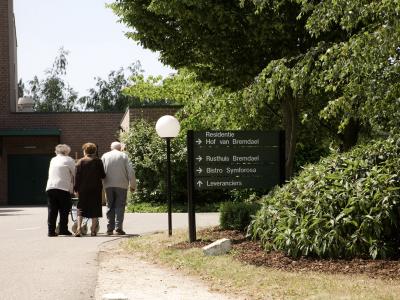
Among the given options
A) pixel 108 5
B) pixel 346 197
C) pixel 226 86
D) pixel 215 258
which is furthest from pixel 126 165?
pixel 346 197

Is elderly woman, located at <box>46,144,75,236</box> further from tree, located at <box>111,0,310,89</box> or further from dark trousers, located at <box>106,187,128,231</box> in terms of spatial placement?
tree, located at <box>111,0,310,89</box>

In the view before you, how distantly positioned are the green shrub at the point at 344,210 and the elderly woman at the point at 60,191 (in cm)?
482

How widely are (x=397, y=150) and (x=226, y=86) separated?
5.39 metres

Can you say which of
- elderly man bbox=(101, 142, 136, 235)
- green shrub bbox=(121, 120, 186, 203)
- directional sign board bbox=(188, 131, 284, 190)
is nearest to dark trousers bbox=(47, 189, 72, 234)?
elderly man bbox=(101, 142, 136, 235)

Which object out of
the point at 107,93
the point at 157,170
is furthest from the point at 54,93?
the point at 157,170

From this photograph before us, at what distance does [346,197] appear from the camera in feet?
29.9

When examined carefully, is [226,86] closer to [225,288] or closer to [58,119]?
[225,288]

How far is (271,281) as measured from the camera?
25.1ft

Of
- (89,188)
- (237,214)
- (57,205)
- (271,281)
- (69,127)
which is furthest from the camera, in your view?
(69,127)

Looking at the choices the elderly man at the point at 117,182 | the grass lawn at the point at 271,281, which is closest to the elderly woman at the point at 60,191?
the elderly man at the point at 117,182

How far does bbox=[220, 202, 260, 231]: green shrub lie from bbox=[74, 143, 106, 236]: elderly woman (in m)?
2.60

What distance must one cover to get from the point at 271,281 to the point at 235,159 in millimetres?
4079

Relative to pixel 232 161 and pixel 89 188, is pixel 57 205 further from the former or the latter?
pixel 232 161

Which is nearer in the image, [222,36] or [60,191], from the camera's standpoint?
[222,36]
